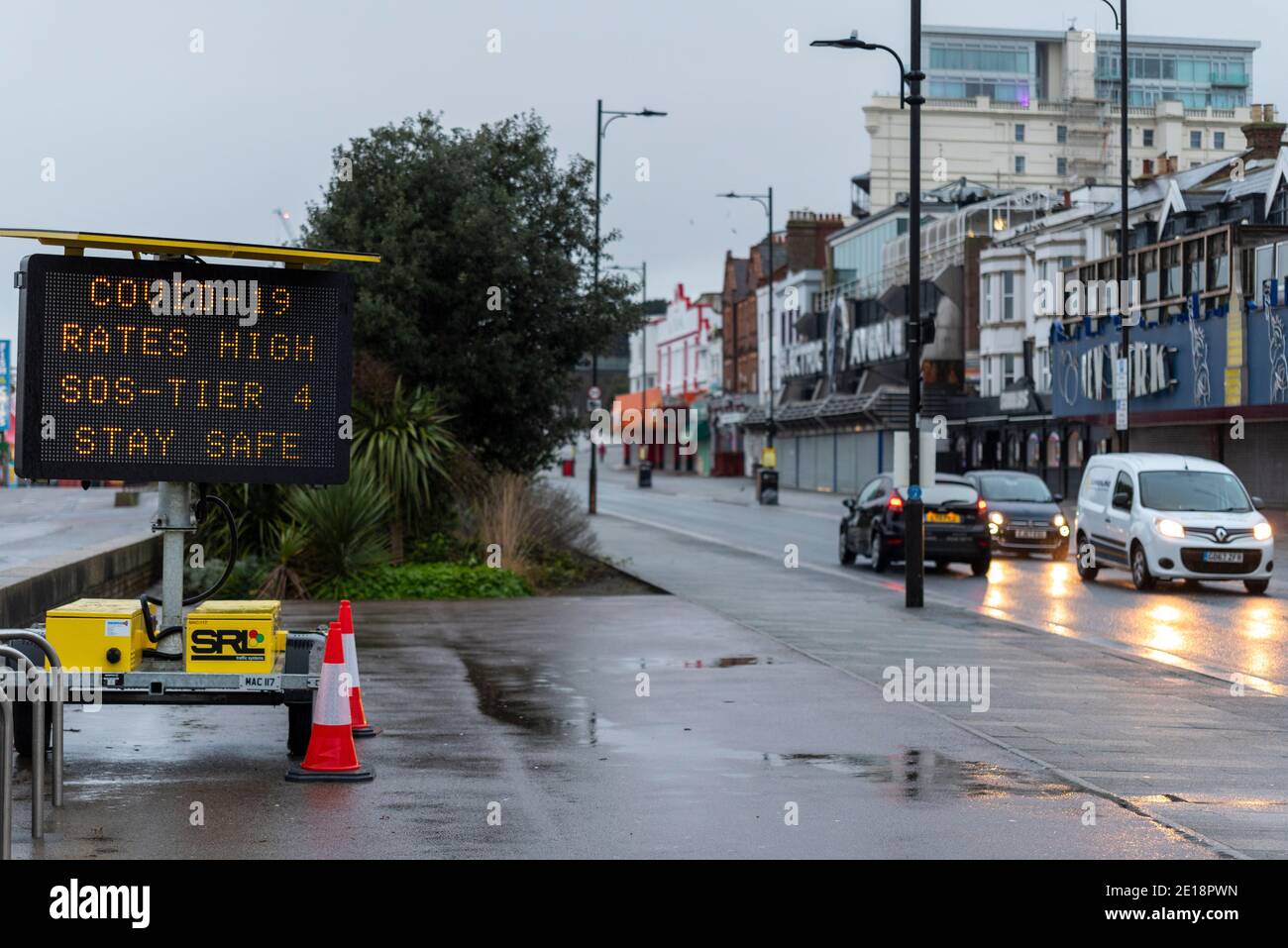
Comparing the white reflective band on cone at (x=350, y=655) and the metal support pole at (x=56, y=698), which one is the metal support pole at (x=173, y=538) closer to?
the white reflective band on cone at (x=350, y=655)

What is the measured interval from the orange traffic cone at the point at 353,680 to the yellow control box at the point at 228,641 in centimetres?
40

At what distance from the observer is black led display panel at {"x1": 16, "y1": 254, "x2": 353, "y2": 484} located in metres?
9.30

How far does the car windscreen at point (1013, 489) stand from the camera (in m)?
30.2

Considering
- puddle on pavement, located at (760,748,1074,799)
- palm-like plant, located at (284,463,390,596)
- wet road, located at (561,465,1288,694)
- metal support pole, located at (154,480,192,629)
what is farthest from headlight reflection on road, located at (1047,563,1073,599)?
metal support pole, located at (154,480,192,629)

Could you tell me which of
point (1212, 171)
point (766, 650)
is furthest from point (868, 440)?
point (766, 650)

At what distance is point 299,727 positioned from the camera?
9.45 m

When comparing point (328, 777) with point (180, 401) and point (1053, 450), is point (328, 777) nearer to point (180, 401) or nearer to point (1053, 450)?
point (180, 401)

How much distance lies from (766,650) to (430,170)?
11.8 m

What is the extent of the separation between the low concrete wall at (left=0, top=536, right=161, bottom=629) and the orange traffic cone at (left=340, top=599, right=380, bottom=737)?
3611 millimetres

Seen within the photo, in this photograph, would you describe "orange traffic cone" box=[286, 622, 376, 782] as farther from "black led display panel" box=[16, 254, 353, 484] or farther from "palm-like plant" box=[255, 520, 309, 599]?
"palm-like plant" box=[255, 520, 309, 599]

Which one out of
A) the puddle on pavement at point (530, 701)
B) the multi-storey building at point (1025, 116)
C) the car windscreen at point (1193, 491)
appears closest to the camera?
the puddle on pavement at point (530, 701)

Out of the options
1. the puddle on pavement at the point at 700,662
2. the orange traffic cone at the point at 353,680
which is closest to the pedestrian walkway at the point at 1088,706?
the puddle on pavement at the point at 700,662

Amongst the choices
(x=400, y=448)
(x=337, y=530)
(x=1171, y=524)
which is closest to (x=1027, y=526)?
(x=1171, y=524)
